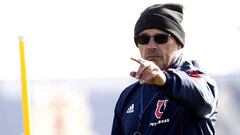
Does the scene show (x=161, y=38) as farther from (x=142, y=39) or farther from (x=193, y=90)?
(x=193, y=90)

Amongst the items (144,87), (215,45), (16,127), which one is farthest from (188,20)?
(144,87)

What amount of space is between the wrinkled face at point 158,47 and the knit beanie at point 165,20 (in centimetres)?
2

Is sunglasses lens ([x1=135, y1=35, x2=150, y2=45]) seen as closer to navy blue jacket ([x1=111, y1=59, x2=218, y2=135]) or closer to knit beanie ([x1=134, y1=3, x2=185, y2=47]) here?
knit beanie ([x1=134, y1=3, x2=185, y2=47])

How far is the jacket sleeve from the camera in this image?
2363 millimetres

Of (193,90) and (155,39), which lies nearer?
(193,90)

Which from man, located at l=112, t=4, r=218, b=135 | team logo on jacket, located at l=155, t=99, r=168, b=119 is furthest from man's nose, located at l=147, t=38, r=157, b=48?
team logo on jacket, located at l=155, t=99, r=168, b=119

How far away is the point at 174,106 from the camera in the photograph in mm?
2668

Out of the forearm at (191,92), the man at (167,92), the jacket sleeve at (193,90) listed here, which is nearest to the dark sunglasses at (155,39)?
the man at (167,92)

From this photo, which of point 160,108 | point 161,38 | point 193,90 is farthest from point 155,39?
point 193,90

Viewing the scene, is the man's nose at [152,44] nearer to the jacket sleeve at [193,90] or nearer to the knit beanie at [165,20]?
the knit beanie at [165,20]

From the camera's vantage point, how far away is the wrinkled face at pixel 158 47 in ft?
8.96

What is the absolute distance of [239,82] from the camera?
16.2ft

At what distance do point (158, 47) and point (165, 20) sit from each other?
5.4 inches

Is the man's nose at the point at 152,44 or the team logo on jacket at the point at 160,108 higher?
the man's nose at the point at 152,44
